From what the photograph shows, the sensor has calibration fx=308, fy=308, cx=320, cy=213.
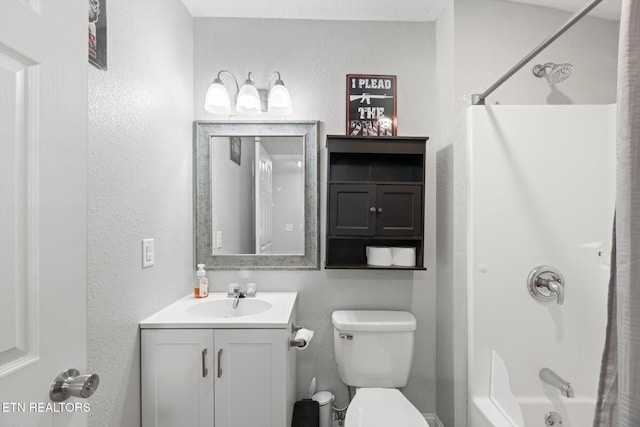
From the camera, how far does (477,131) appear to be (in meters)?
1.46

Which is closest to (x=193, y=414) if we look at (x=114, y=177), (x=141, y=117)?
(x=114, y=177)

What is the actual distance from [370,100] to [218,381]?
1623 millimetres

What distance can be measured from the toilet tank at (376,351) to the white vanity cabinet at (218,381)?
433mm

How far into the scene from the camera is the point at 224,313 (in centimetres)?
166

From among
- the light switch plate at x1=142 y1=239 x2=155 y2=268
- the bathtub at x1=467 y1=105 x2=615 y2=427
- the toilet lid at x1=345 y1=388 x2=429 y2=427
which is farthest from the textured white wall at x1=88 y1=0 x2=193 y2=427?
the bathtub at x1=467 y1=105 x2=615 y2=427

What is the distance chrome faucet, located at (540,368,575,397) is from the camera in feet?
4.23

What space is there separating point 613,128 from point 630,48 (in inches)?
47.1

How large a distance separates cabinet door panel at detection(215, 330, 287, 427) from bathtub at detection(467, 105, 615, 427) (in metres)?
0.91

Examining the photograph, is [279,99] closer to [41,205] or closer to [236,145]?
[236,145]

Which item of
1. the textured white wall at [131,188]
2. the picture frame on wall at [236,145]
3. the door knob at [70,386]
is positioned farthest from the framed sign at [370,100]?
the door knob at [70,386]

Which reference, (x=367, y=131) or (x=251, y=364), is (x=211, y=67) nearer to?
(x=367, y=131)

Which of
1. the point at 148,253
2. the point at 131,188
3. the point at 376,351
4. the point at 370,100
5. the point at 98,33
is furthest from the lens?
the point at 370,100

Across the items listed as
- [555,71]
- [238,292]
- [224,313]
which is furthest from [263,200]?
[555,71]
